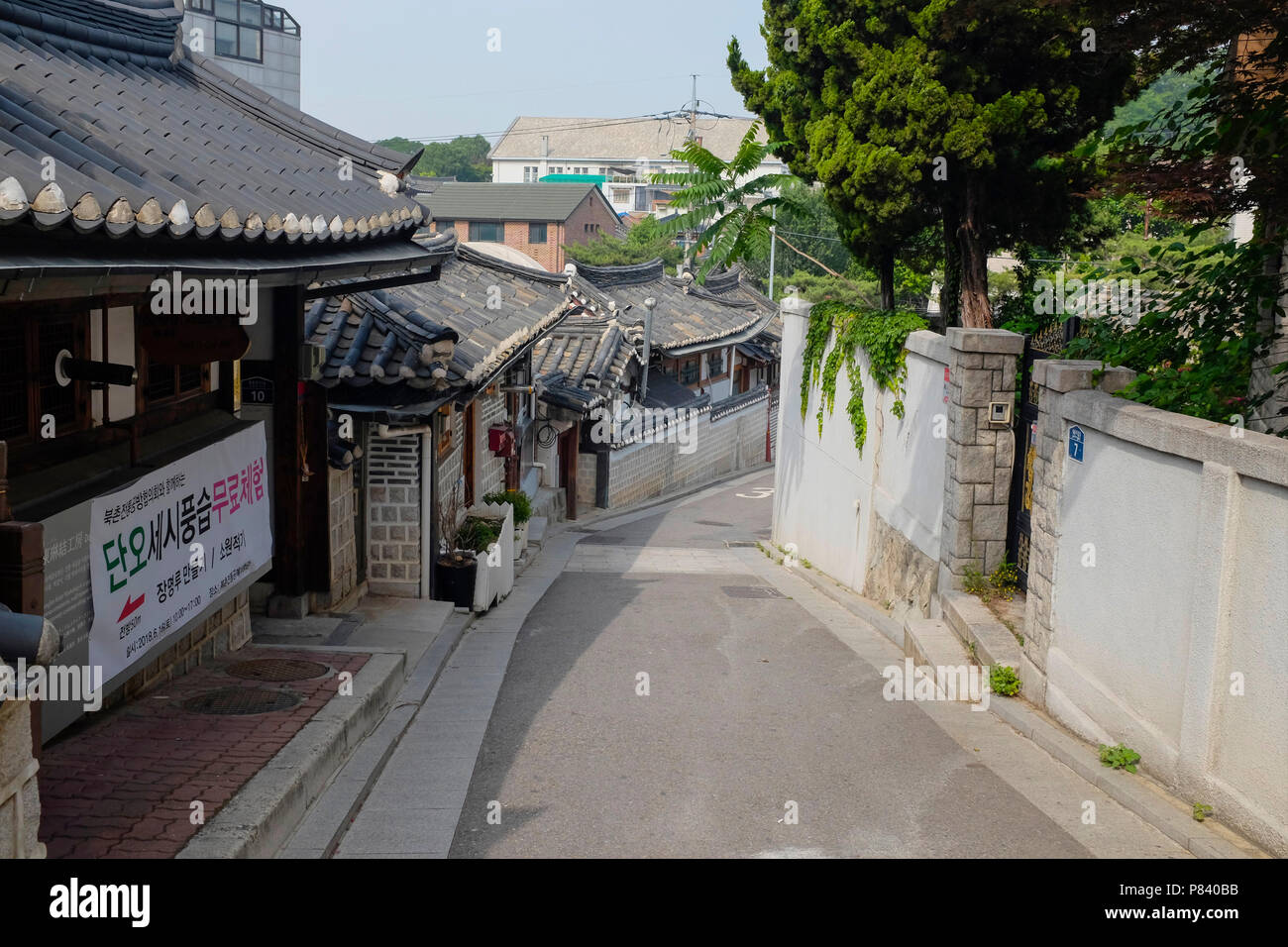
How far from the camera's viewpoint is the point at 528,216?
65.2 m

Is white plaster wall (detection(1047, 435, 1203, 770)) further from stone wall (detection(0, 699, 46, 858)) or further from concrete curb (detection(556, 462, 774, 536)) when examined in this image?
concrete curb (detection(556, 462, 774, 536))

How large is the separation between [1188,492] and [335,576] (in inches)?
346

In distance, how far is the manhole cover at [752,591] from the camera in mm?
18156

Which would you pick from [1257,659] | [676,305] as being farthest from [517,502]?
[676,305]

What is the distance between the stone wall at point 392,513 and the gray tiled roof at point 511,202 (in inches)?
2036

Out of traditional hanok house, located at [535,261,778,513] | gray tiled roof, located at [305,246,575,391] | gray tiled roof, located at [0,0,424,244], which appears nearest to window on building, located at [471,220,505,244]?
traditional hanok house, located at [535,261,778,513]

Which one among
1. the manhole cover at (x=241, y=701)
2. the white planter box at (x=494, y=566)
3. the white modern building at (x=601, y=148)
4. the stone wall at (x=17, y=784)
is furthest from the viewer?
the white modern building at (x=601, y=148)

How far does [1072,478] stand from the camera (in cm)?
981

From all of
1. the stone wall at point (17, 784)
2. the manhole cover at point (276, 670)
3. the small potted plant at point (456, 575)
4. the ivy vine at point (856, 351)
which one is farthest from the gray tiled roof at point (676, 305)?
the stone wall at point (17, 784)

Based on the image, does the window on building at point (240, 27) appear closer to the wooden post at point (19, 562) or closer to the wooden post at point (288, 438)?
the wooden post at point (288, 438)

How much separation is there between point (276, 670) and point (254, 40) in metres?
59.3

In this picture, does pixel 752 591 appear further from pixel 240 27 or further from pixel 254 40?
pixel 254 40

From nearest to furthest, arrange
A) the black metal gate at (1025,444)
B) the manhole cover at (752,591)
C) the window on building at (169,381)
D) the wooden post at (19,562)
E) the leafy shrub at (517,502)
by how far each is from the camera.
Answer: the wooden post at (19,562) → the window on building at (169,381) → the black metal gate at (1025,444) → the manhole cover at (752,591) → the leafy shrub at (517,502)

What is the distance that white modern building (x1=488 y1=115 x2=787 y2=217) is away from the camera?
10675 centimetres
